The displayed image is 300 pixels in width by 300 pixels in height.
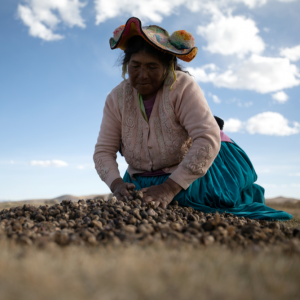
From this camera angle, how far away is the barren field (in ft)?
3.22

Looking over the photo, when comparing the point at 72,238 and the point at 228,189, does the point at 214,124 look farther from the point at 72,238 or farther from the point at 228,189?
the point at 72,238

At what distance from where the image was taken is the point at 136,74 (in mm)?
3020

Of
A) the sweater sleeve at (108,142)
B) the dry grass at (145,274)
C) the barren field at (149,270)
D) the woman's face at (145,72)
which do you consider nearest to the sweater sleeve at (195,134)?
the woman's face at (145,72)

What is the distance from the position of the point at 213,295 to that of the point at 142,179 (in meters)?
2.61

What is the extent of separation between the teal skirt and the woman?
11 millimetres

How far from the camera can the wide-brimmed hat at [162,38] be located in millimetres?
2949

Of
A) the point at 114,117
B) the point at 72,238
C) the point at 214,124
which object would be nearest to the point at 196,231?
the point at 72,238

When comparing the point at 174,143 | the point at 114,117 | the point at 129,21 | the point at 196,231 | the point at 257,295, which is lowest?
the point at 257,295

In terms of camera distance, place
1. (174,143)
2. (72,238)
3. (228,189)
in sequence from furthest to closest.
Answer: (228,189)
(174,143)
(72,238)

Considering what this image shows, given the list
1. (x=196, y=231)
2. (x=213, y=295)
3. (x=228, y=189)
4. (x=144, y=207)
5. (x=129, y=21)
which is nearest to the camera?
(x=213, y=295)

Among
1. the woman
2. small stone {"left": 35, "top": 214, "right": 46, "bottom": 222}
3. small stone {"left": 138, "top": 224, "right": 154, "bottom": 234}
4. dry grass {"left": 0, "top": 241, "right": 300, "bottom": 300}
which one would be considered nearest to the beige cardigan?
the woman

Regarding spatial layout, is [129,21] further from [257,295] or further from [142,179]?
[257,295]

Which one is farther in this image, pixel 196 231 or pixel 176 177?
pixel 176 177

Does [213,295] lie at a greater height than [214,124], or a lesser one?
lesser
